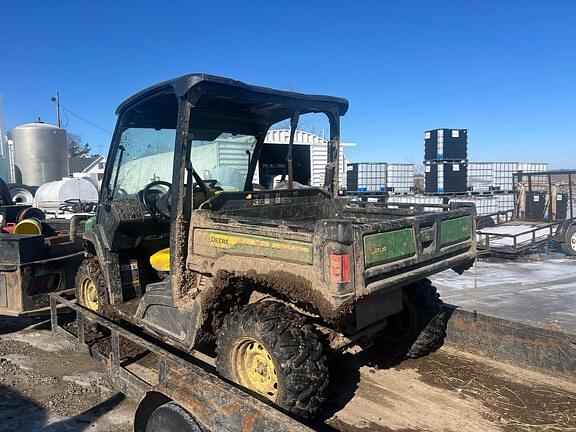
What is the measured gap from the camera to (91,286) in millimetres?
5516

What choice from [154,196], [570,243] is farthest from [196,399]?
[570,243]

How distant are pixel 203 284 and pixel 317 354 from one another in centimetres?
119

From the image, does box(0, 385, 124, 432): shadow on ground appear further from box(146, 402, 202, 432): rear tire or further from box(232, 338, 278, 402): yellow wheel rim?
box(232, 338, 278, 402): yellow wheel rim

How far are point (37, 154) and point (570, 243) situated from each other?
22163 millimetres

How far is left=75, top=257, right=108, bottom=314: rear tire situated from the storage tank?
2042 cm

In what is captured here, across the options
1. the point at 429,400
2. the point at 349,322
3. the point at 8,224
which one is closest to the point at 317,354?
the point at 349,322

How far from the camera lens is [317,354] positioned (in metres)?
3.30

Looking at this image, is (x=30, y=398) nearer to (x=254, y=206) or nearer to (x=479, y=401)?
(x=254, y=206)

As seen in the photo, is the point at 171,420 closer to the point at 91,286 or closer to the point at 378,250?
the point at 378,250

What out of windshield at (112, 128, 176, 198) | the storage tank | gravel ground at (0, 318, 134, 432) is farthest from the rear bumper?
the storage tank

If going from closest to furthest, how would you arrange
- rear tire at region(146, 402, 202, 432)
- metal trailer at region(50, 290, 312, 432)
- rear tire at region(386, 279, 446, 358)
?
metal trailer at region(50, 290, 312, 432) < rear tire at region(146, 402, 202, 432) < rear tire at region(386, 279, 446, 358)

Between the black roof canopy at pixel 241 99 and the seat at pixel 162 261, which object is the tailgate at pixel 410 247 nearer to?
the black roof canopy at pixel 241 99

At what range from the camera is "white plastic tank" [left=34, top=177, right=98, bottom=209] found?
1566 cm

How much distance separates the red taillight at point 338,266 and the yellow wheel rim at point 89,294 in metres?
3.42
